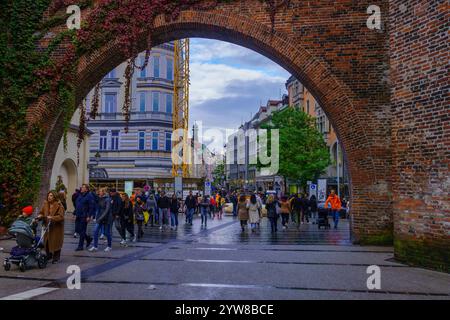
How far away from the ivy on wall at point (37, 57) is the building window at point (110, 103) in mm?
32353

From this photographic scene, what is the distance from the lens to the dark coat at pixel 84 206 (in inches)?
480

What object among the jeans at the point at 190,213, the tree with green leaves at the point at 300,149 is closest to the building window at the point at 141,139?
the tree with green leaves at the point at 300,149

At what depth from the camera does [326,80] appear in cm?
1371

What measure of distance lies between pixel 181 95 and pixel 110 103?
7660 millimetres

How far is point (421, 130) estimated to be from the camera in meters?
9.93

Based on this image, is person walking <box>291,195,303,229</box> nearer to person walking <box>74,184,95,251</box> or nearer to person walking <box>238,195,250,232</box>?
person walking <box>238,195,250,232</box>

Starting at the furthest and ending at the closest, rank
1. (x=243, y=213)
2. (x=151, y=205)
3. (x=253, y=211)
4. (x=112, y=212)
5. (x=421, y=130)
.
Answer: (x=151, y=205) → (x=253, y=211) → (x=243, y=213) → (x=112, y=212) → (x=421, y=130)

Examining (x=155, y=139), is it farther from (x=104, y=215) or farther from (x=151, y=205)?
(x=104, y=215)

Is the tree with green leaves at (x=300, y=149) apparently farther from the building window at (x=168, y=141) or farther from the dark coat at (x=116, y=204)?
the dark coat at (x=116, y=204)

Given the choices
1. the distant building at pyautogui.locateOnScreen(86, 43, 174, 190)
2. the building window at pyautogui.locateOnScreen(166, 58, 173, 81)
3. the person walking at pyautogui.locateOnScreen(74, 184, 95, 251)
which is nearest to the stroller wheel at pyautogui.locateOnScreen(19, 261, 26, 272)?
the person walking at pyautogui.locateOnScreen(74, 184, 95, 251)

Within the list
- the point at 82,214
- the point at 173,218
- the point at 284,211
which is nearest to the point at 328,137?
the point at 284,211

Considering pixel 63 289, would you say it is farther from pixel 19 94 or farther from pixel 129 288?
pixel 19 94

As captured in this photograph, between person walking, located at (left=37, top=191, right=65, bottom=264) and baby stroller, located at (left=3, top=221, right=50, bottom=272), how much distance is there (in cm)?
37
